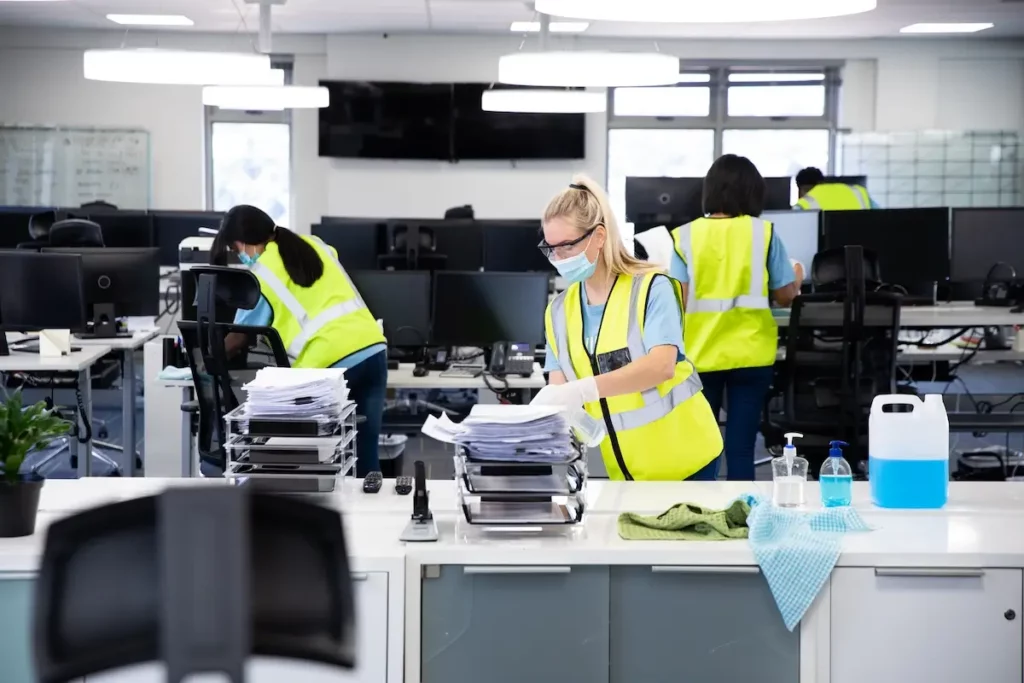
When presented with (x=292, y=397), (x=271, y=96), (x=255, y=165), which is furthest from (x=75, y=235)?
(x=255, y=165)

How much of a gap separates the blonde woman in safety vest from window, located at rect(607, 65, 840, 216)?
29.8 ft

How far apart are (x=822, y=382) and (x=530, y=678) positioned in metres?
2.53

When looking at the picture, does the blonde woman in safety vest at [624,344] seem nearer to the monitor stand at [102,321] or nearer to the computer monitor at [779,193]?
the monitor stand at [102,321]

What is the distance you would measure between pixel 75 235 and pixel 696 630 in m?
5.10

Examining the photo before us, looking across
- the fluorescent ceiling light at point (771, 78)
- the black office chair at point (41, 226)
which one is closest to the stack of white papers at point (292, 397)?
the black office chair at point (41, 226)

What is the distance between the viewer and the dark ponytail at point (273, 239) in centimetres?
404

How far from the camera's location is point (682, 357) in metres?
2.87

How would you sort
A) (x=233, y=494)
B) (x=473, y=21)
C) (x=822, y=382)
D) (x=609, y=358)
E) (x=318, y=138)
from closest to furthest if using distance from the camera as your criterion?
(x=233, y=494), (x=609, y=358), (x=822, y=382), (x=473, y=21), (x=318, y=138)

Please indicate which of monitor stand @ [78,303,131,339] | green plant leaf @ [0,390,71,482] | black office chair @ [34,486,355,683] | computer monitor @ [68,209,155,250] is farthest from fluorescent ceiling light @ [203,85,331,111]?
black office chair @ [34,486,355,683]

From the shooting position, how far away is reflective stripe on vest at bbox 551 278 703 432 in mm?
2811

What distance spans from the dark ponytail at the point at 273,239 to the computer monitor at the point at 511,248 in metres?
2.47

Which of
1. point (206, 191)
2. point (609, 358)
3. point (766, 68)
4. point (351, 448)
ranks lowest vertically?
point (351, 448)

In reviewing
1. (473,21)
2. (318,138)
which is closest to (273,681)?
(473,21)

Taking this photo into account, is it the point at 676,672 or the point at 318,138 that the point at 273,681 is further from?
the point at 318,138
